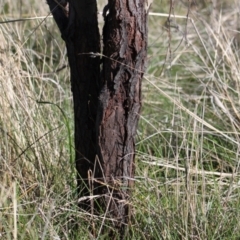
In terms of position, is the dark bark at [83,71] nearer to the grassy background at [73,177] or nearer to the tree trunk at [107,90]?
the tree trunk at [107,90]

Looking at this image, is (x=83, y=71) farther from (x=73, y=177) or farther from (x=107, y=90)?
(x=73, y=177)

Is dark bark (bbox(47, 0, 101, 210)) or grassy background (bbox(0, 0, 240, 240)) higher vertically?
dark bark (bbox(47, 0, 101, 210))

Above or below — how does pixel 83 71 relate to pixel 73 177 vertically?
above

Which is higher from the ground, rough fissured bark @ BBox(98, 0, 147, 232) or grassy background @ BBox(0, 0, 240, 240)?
rough fissured bark @ BBox(98, 0, 147, 232)

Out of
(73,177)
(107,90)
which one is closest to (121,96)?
(107,90)

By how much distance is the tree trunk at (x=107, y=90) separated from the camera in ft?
6.25

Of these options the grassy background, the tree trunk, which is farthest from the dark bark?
the grassy background

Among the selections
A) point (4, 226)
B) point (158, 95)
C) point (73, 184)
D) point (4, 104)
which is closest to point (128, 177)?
point (73, 184)

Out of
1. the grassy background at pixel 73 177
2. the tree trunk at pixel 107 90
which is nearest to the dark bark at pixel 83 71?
the tree trunk at pixel 107 90

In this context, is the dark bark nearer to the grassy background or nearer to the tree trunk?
the tree trunk

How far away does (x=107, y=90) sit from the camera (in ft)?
6.40

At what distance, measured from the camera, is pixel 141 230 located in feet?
6.72

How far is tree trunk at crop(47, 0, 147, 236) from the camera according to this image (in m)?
1.90

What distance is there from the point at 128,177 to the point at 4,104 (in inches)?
25.7
